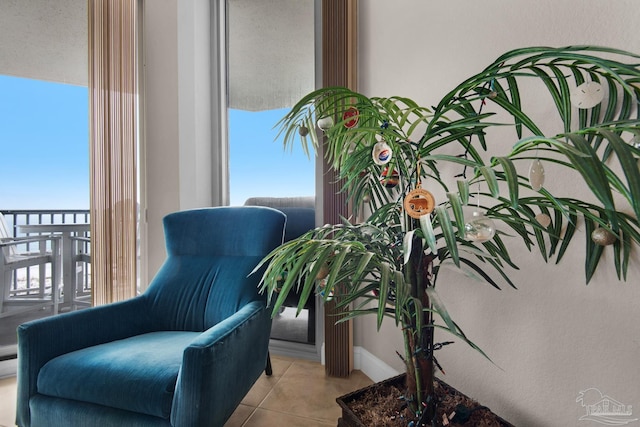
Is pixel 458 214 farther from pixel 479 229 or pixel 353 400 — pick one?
pixel 353 400

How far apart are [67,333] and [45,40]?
202 centimetres

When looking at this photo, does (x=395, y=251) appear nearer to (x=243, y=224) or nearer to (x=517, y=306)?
(x=517, y=306)

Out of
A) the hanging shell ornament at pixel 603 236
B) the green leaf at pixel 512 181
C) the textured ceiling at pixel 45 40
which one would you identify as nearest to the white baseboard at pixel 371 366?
the hanging shell ornament at pixel 603 236

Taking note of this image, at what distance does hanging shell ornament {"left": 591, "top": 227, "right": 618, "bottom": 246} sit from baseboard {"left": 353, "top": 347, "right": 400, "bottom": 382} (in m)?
1.21

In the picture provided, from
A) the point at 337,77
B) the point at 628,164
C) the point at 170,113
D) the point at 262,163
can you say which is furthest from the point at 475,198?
the point at 170,113

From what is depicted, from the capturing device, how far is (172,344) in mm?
1281

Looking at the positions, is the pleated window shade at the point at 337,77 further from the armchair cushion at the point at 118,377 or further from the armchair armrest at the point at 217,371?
the armchair cushion at the point at 118,377

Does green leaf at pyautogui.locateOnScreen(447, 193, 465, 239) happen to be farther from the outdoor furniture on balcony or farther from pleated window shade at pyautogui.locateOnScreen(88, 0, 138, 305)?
the outdoor furniture on balcony

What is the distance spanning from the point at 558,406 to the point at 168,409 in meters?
1.26

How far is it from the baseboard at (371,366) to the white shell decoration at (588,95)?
4.75 ft

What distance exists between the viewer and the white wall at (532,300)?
0.81 meters

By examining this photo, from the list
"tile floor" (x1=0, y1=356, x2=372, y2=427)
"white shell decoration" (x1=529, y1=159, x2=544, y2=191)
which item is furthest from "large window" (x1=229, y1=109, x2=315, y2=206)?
"white shell decoration" (x1=529, y1=159, x2=544, y2=191)

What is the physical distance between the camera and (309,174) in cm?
210

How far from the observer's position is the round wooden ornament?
618mm
